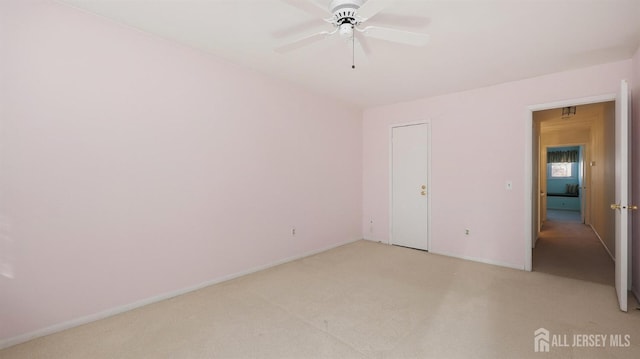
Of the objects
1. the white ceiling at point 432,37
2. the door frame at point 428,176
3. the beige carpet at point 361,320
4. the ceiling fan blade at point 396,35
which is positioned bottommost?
the beige carpet at point 361,320

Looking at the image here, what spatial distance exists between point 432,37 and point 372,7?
1.10m

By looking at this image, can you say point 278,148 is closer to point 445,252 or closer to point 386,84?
point 386,84

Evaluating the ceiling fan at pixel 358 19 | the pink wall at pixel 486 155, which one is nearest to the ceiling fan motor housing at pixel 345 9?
the ceiling fan at pixel 358 19

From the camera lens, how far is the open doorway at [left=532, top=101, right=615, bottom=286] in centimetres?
364

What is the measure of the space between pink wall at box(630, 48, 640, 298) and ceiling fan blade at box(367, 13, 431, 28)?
232cm

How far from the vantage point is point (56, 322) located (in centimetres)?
208

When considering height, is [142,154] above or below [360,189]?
above

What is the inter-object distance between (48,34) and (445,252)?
16.6 feet

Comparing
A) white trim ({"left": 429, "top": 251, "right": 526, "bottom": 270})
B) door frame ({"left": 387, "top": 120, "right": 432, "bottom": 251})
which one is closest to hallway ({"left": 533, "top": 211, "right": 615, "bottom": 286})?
white trim ({"left": 429, "top": 251, "right": 526, "bottom": 270})

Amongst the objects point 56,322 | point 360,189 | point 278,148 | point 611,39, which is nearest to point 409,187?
point 360,189

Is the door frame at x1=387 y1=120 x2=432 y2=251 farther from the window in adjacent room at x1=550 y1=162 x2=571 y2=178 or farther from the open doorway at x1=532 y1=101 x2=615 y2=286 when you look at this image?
the window in adjacent room at x1=550 y1=162 x2=571 y2=178

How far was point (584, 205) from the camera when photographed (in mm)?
7016

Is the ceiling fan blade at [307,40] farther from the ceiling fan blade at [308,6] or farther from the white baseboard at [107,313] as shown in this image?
the white baseboard at [107,313]

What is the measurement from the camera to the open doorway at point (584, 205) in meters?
3.64
